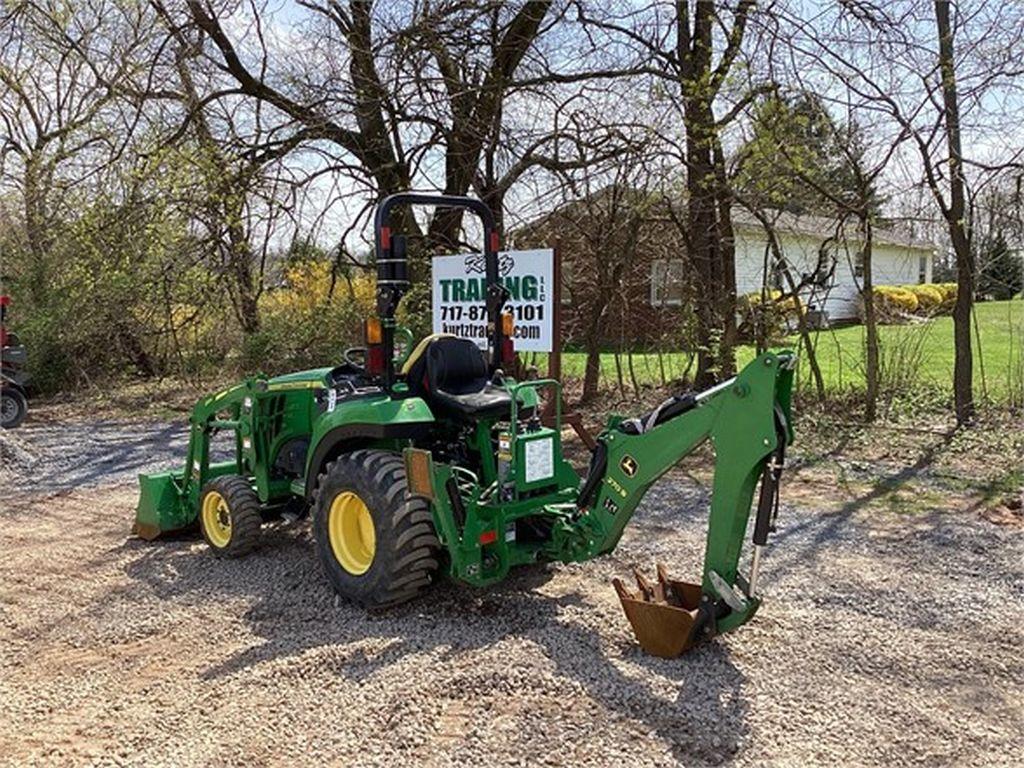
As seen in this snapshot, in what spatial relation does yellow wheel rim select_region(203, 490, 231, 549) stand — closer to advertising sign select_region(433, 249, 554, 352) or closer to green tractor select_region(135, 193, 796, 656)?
green tractor select_region(135, 193, 796, 656)

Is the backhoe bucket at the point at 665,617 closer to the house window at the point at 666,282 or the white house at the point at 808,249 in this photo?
the white house at the point at 808,249

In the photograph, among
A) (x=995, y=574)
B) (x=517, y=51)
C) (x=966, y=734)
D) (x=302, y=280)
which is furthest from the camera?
(x=302, y=280)

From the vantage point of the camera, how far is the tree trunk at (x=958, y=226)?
25.3 feet

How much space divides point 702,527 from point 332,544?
2.48m

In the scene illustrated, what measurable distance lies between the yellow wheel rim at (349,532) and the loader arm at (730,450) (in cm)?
139

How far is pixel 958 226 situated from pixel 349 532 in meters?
6.37

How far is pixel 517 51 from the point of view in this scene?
10000mm

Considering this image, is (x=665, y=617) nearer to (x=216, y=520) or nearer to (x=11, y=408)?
(x=216, y=520)

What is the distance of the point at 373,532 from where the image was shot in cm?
431

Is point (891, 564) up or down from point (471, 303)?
down

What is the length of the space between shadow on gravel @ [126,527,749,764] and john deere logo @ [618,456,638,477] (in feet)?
2.34

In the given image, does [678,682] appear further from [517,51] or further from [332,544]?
[517,51]

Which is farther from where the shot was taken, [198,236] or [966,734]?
[198,236]

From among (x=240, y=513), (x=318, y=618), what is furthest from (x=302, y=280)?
(x=318, y=618)
